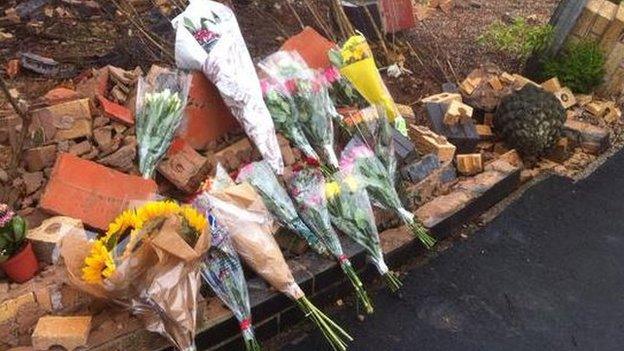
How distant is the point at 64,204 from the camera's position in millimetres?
3561

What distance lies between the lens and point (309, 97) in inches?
176

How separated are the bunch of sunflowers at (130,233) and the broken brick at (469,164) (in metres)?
2.58

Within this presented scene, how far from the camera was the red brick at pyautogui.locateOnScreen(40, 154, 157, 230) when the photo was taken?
3561mm

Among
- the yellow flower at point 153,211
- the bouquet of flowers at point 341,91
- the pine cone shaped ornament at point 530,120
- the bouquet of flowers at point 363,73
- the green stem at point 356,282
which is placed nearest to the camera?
the yellow flower at point 153,211

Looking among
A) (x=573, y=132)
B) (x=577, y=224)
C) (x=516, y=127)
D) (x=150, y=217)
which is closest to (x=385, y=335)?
(x=150, y=217)

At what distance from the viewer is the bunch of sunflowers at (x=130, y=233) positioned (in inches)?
115

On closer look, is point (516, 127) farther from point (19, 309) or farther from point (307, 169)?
point (19, 309)

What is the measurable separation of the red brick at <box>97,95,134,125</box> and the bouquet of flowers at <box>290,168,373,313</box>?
1145 mm

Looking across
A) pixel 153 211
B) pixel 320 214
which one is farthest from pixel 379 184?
pixel 153 211

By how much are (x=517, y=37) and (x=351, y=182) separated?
4.22 metres

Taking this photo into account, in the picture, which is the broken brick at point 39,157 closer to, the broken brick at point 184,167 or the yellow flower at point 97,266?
the broken brick at point 184,167

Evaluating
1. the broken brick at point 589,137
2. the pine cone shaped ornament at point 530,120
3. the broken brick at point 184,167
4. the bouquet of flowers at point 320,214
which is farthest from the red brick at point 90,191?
the broken brick at point 589,137

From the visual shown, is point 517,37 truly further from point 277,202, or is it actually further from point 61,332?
point 61,332

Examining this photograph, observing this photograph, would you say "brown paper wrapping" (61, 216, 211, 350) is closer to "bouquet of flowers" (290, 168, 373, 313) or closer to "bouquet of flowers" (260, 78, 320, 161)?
"bouquet of flowers" (290, 168, 373, 313)
